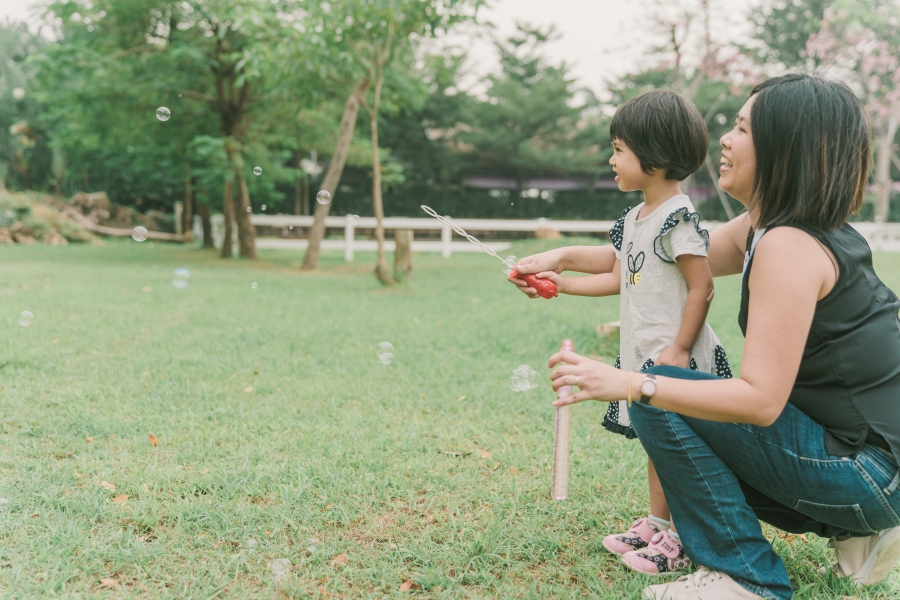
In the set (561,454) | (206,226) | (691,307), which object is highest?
(206,226)

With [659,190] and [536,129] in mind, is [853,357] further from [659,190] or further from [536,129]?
[536,129]

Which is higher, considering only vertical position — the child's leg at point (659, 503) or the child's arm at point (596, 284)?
the child's arm at point (596, 284)

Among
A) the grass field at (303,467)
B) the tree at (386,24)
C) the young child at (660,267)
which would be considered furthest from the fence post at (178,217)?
the young child at (660,267)

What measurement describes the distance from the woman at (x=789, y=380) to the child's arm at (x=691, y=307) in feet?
0.73

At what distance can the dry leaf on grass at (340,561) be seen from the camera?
82.1 inches

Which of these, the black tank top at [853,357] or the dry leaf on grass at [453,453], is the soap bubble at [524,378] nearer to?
the dry leaf on grass at [453,453]

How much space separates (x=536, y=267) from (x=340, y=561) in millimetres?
1070

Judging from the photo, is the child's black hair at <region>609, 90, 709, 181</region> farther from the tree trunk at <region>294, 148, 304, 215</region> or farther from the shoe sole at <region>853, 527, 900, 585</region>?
the tree trunk at <region>294, 148, 304, 215</region>

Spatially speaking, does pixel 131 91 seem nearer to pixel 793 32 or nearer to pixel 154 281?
pixel 154 281

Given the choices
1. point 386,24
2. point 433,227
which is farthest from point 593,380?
point 433,227

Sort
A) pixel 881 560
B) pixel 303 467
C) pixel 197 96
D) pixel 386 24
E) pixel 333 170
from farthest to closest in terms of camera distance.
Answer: pixel 197 96 < pixel 333 170 < pixel 386 24 < pixel 303 467 < pixel 881 560

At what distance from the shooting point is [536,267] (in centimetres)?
222

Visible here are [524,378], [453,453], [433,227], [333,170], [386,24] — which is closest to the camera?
[453,453]

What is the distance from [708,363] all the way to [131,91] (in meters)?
11.8
